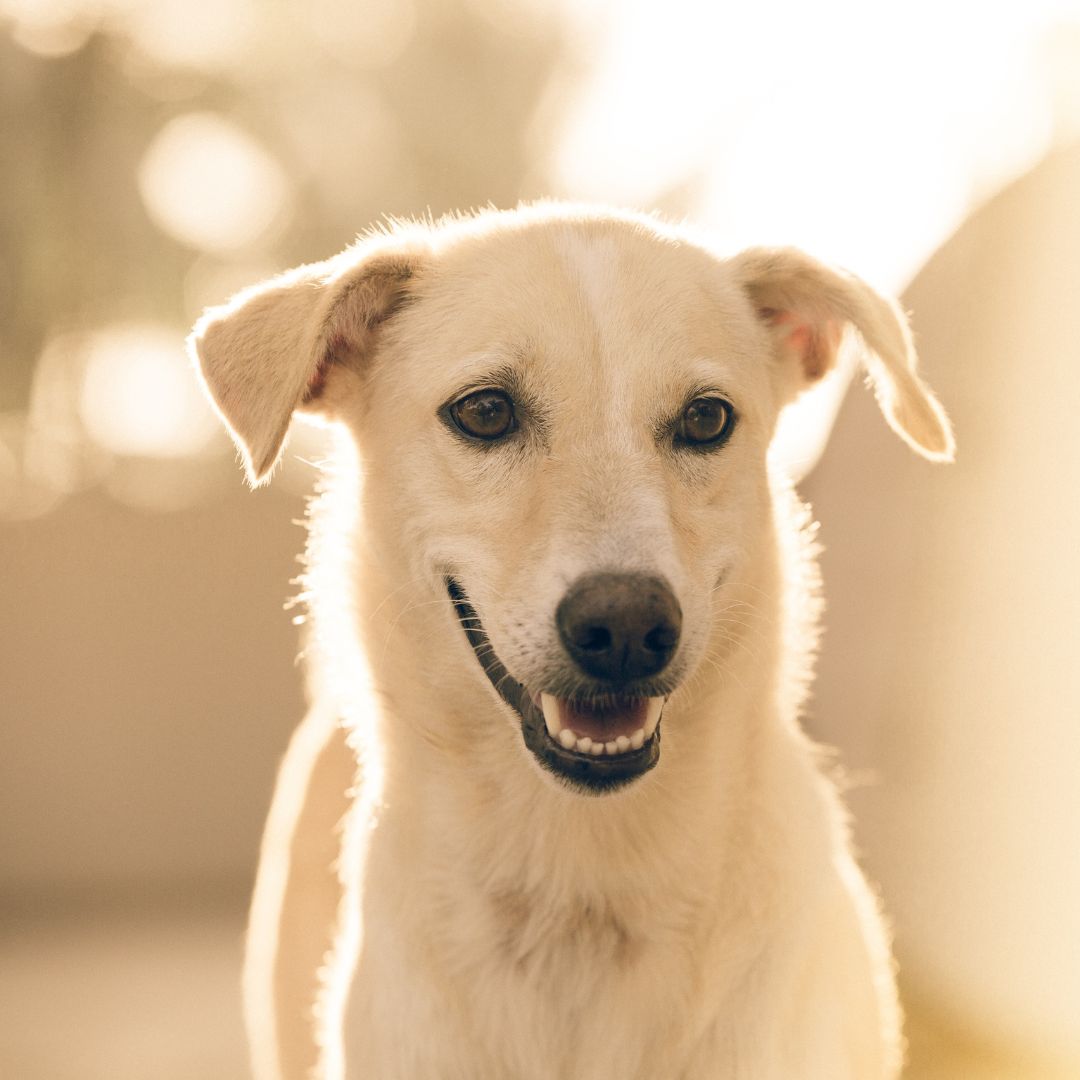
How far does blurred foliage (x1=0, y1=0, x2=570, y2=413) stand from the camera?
5.30 m

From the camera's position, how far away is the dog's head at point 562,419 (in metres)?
1.54

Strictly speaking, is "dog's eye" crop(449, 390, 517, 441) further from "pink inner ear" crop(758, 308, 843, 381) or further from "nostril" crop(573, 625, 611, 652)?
"pink inner ear" crop(758, 308, 843, 381)

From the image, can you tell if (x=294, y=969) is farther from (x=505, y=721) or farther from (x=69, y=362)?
(x=69, y=362)

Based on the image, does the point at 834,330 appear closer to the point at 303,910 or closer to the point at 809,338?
the point at 809,338

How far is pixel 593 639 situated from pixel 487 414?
1.53ft

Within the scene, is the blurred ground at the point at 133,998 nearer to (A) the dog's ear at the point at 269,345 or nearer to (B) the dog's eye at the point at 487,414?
(B) the dog's eye at the point at 487,414

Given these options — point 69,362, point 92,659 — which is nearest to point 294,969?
point 92,659

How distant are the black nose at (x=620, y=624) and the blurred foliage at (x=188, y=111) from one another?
4122mm

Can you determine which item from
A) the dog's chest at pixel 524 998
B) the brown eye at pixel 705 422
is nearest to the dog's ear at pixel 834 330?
the brown eye at pixel 705 422

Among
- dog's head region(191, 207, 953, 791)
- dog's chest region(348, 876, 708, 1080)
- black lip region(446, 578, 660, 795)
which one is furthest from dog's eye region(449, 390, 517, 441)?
dog's chest region(348, 876, 708, 1080)

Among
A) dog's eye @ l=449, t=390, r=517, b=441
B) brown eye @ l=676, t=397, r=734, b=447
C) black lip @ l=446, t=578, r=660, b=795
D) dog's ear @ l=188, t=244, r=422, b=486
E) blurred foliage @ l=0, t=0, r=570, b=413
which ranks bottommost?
black lip @ l=446, t=578, r=660, b=795

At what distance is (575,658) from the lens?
1.50 m

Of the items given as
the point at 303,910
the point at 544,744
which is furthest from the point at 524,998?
the point at 303,910

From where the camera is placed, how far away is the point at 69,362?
16.7 ft
